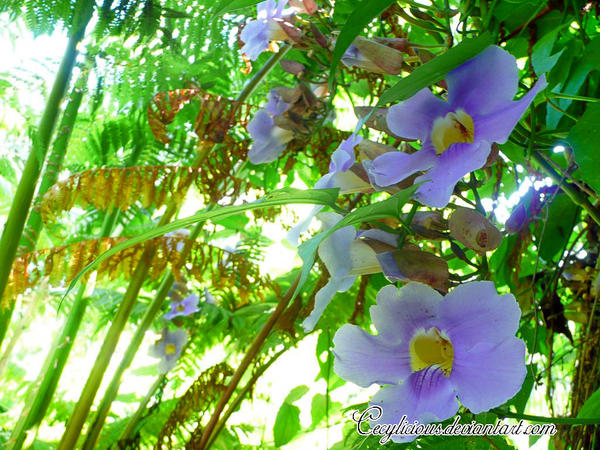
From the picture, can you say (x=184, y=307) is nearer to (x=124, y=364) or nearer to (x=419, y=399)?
(x=124, y=364)

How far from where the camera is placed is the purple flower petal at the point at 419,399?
36 cm

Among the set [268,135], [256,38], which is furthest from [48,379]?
[256,38]

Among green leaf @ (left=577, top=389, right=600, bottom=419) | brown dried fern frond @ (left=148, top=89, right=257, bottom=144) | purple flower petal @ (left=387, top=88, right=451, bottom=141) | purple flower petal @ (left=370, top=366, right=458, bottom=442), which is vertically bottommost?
purple flower petal @ (left=370, top=366, right=458, bottom=442)

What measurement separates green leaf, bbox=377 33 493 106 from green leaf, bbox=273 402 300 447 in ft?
3.27

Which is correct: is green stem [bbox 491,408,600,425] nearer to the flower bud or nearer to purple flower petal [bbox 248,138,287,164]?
the flower bud

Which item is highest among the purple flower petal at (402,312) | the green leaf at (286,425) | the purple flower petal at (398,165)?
the green leaf at (286,425)

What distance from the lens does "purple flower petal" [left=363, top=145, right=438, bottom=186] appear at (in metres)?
0.40

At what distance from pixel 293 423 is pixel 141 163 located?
0.78 meters

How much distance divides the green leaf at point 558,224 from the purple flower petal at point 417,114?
0.35 m

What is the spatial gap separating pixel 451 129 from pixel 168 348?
1204 mm

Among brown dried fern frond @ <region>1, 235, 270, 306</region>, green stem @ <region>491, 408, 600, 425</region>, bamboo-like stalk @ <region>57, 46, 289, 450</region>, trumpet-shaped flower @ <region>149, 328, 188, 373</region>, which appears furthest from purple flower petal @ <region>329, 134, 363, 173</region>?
trumpet-shaped flower @ <region>149, 328, 188, 373</region>

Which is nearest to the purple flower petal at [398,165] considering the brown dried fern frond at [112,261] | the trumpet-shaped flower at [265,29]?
the trumpet-shaped flower at [265,29]

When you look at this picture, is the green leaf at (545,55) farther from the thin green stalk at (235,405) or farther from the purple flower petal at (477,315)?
the thin green stalk at (235,405)

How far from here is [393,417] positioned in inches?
14.9
